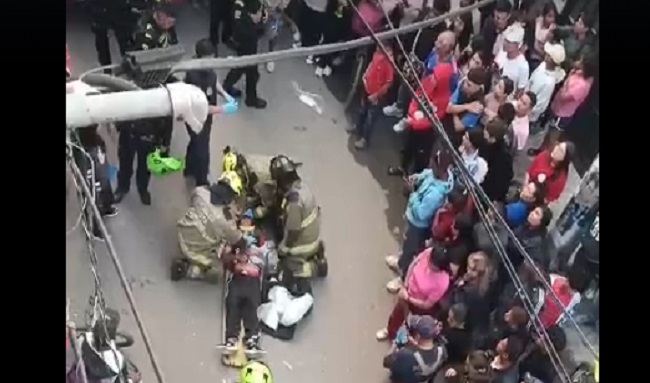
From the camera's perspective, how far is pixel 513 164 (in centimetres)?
299

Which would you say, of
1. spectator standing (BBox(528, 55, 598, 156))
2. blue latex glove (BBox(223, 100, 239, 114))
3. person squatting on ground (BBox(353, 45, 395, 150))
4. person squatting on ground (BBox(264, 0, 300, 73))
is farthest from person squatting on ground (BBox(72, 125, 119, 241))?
spectator standing (BBox(528, 55, 598, 156))

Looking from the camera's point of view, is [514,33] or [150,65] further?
[514,33]

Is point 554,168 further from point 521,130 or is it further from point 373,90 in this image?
point 373,90

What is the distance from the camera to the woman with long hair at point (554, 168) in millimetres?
2979

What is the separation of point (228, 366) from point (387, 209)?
0.44 m

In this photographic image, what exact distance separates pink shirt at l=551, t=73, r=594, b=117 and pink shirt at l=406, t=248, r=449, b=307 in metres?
0.40

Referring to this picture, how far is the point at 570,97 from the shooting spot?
118 inches

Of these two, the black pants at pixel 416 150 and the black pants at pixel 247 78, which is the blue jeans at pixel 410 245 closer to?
the black pants at pixel 416 150

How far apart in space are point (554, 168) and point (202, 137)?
71cm

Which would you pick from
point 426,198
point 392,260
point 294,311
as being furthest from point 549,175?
point 294,311

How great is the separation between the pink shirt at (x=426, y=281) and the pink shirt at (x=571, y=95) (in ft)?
1.31
